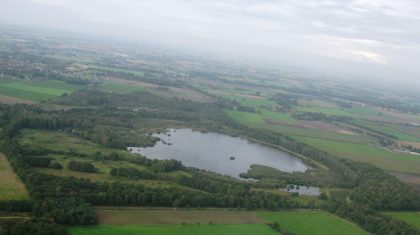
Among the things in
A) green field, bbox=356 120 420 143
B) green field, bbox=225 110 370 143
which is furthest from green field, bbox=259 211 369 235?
green field, bbox=356 120 420 143

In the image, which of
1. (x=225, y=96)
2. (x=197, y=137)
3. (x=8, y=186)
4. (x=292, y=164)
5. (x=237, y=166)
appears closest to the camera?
(x=8, y=186)

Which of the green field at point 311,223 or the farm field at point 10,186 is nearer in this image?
the farm field at point 10,186

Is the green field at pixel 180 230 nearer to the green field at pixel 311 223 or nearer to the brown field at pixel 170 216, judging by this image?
the brown field at pixel 170 216

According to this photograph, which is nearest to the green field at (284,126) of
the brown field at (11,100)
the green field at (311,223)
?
the brown field at (11,100)

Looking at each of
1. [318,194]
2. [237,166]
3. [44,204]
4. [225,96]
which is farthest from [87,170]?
[225,96]

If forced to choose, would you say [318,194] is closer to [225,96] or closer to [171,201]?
[171,201]
